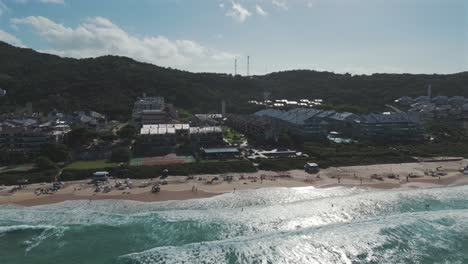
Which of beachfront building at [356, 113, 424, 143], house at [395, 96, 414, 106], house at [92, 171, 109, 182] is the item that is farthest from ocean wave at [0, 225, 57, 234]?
house at [395, 96, 414, 106]

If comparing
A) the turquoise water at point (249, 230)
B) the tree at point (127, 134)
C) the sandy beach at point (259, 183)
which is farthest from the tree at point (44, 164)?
the tree at point (127, 134)

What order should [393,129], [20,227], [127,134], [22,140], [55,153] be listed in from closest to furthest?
[20,227] < [55,153] < [22,140] < [127,134] < [393,129]

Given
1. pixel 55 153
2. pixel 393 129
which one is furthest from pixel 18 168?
pixel 393 129

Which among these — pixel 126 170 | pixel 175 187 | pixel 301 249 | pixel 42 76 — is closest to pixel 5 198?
pixel 126 170

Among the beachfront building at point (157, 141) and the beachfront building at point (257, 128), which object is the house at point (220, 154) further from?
the beachfront building at point (257, 128)

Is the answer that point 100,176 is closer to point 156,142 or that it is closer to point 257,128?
point 156,142

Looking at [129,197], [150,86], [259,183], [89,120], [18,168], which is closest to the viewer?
[129,197]
